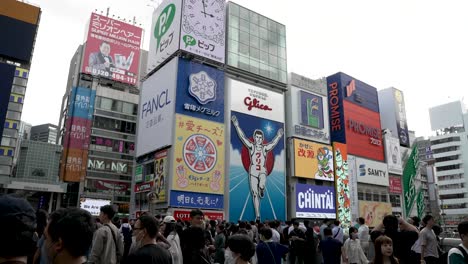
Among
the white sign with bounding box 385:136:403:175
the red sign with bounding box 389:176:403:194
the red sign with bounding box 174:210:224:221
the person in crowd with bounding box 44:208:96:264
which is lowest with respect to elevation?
the person in crowd with bounding box 44:208:96:264

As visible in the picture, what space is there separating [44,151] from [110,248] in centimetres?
4581

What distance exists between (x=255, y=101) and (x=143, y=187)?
1216 cm

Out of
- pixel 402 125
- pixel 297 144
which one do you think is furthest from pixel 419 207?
pixel 297 144

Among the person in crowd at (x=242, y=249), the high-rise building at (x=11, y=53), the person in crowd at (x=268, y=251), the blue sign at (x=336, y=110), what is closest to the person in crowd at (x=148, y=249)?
the person in crowd at (x=242, y=249)

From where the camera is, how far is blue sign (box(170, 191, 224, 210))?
84.7 feet

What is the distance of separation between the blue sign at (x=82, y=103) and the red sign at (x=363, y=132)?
1191 inches

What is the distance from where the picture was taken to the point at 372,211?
137 feet

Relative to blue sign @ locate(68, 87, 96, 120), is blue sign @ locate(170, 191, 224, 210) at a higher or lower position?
lower

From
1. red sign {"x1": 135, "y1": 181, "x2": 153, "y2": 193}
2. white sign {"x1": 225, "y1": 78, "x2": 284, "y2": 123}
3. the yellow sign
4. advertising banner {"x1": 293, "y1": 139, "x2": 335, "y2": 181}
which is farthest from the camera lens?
advertising banner {"x1": 293, "y1": 139, "x2": 335, "y2": 181}

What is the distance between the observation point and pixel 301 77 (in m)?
38.9

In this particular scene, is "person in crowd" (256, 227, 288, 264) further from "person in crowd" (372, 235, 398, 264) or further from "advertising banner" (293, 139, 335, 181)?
"advertising banner" (293, 139, 335, 181)

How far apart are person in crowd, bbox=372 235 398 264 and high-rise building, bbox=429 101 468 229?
75785mm

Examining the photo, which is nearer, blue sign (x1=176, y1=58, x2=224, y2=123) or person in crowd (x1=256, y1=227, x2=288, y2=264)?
person in crowd (x1=256, y1=227, x2=288, y2=264)

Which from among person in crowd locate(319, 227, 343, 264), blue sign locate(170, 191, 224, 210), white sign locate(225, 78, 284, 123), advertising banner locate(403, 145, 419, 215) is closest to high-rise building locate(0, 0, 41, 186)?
blue sign locate(170, 191, 224, 210)
